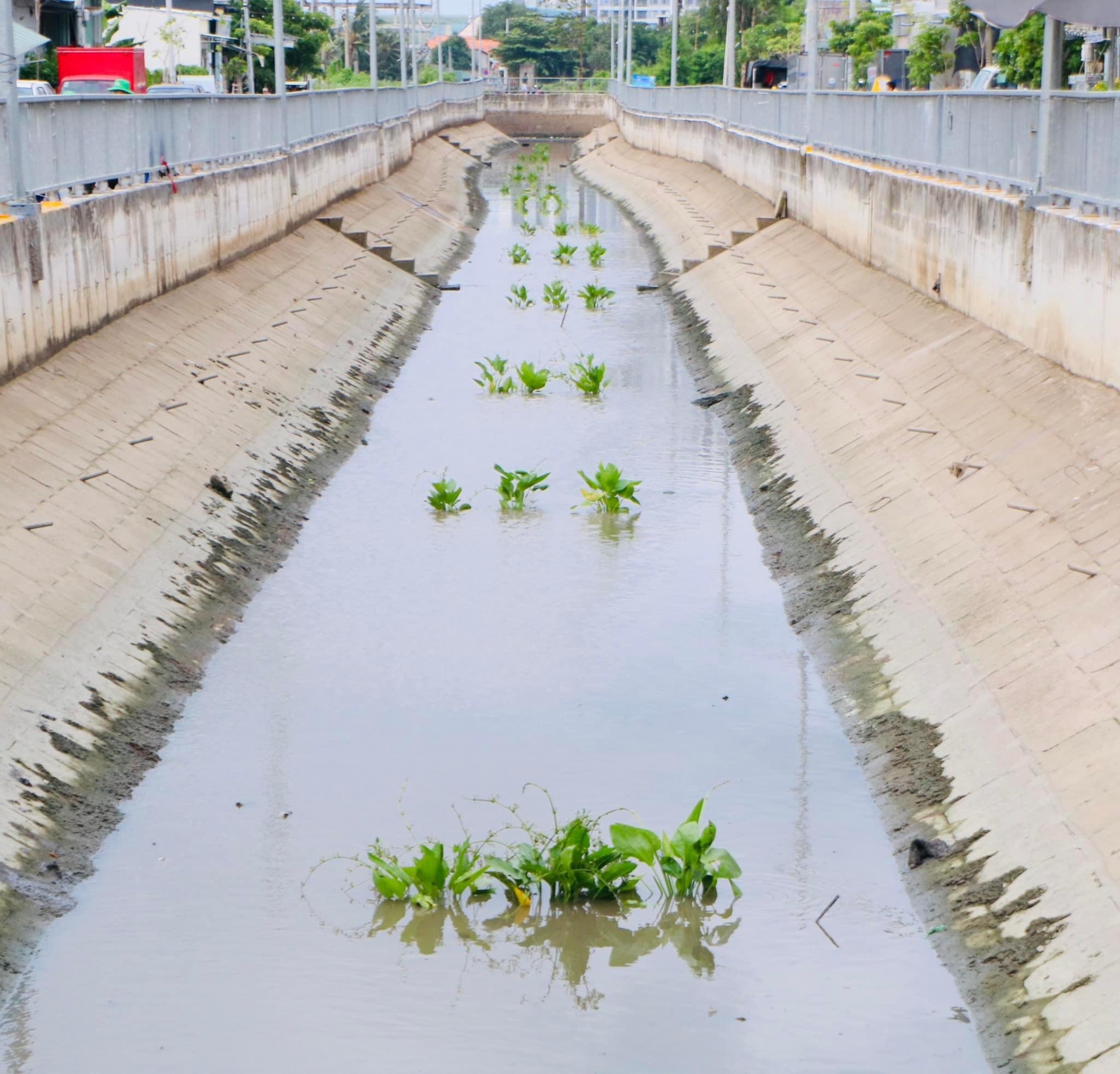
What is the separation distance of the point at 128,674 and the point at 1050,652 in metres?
6.35

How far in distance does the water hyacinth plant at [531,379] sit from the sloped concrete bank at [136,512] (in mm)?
2144

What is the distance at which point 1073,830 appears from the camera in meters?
8.89

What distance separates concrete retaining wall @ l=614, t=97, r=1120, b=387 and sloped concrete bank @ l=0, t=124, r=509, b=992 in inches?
298

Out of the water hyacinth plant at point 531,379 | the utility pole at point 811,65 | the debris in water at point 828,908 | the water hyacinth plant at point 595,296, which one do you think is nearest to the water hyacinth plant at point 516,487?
the water hyacinth plant at point 531,379

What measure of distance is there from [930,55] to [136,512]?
154 feet

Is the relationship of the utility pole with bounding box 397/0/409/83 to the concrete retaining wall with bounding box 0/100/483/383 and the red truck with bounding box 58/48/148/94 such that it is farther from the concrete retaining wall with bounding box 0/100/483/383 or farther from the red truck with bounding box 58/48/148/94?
the concrete retaining wall with bounding box 0/100/483/383

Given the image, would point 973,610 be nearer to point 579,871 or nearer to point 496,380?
point 579,871

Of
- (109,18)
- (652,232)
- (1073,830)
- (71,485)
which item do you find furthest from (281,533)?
(109,18)

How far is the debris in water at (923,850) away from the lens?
32.1 ft

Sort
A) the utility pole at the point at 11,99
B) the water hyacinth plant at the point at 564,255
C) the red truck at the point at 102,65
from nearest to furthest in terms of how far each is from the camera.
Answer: the utility pole at the point at 11,99 < the water hyacinth plant at the point at 564,255 < the red truck at the point at 102,65

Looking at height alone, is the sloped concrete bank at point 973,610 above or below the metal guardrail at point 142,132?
below

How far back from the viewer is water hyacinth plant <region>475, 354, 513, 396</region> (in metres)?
25.4

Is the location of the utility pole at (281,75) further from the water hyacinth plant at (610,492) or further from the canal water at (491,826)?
the water hyacinth plant at (610,492)

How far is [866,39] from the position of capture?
68125 millimetres
